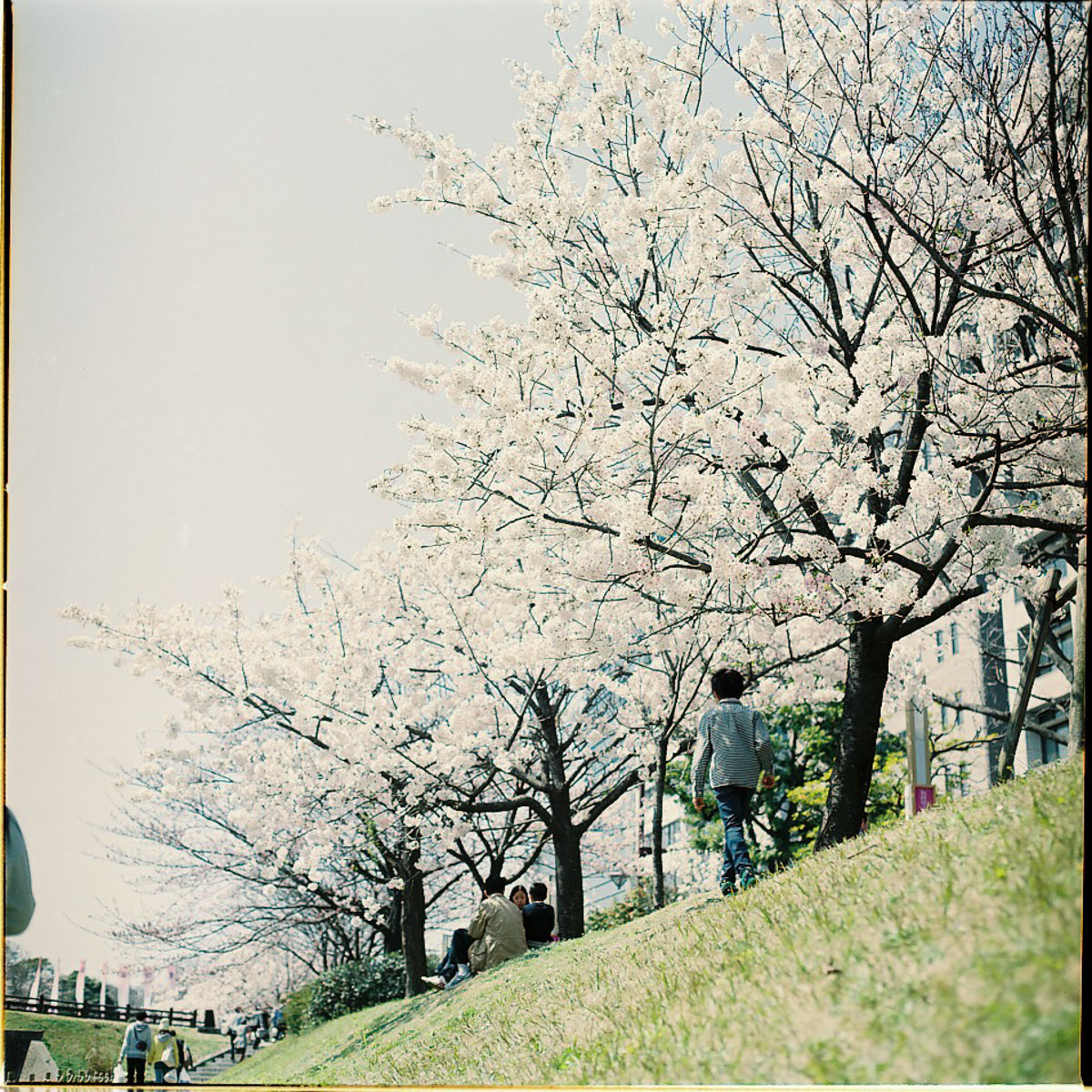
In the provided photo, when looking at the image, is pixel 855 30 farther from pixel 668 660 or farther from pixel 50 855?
pixel 50 855

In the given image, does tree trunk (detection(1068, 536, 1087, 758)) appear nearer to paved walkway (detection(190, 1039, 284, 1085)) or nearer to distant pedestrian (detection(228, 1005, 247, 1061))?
paved walkway (detection(190, 1039, 284, 1085))

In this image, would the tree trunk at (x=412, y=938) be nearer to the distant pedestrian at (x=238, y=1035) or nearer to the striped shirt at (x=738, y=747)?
the distant pedestrian at (x=238, y=1035)

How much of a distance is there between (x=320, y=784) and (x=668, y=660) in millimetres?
3026

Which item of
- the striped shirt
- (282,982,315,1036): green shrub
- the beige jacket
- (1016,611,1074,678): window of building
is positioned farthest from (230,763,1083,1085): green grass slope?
(282,982,315,1036): green shrub

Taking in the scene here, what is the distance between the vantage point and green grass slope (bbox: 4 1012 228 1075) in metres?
5.50

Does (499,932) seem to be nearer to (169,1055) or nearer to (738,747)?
(169,1055)

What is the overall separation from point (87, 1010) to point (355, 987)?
18.9 feet

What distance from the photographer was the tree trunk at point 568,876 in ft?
30.6

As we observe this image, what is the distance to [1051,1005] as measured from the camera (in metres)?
2.97

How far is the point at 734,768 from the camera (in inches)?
219

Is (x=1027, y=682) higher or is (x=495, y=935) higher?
(x=1027, y=682)

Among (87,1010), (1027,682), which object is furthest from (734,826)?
(87,1010)

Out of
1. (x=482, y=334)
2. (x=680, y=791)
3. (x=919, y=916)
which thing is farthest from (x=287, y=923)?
(x=919, y=916)

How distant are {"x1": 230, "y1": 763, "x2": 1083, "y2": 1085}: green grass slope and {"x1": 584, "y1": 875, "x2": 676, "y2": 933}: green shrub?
5261 mm
